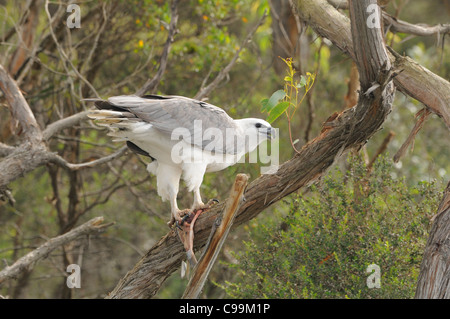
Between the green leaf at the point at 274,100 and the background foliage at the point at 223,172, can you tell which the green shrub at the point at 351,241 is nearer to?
the background foliage at the point at 223,172

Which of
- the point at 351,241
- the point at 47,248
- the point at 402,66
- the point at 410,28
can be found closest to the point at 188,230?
the point at 351,241

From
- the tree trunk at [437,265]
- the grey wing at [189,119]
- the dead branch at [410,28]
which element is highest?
the dead branch at [410,28]

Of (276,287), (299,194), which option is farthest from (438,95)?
(276,287)

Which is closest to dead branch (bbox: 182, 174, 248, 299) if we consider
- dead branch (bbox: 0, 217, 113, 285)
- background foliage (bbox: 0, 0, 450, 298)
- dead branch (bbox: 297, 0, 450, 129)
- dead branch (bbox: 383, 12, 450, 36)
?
dead branch (bbox: 297, 0, 450, 129)

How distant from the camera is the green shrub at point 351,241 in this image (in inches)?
192

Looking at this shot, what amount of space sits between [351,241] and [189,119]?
5.84 ft

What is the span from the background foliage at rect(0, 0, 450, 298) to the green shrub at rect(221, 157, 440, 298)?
0.04 ft

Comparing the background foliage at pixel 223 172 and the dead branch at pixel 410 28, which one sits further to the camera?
the dead branch at pixel 410 28

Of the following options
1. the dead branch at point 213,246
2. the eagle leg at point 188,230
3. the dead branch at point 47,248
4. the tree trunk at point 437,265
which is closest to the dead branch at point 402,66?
the tree trunk at point 437,265

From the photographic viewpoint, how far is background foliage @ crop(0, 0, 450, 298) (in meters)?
5.12

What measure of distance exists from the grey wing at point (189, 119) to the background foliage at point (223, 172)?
1142mm

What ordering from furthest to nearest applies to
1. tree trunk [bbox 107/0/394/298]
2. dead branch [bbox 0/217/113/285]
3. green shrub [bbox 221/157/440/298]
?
1. dead branch [bbox 0/217/113/285]
2. green shrub [bbox 221/157/440/298]
3. tree trunk [bbox 107/0/394/298]

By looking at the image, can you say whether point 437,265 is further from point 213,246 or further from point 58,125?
point 58,125

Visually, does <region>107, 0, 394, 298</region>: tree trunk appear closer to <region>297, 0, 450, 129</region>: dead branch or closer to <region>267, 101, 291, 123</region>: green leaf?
<region>267, 101, 291, 123</region>: green leaf
